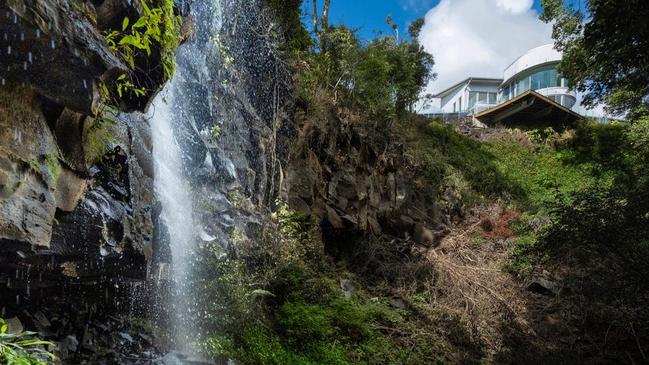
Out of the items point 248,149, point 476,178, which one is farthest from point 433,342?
point 476,178

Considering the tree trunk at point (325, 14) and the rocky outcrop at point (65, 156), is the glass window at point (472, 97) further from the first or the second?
the rocky outcrop at point (65, 156)

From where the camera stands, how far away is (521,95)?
26250 mm

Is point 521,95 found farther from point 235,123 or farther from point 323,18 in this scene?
point 235,123

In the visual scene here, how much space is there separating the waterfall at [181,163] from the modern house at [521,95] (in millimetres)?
21460

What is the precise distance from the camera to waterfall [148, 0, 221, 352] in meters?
7.52

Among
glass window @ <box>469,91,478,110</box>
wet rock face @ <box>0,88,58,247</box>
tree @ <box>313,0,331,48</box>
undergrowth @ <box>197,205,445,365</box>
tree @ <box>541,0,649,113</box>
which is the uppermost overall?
glass window @ <box>469,91,478,110</box>

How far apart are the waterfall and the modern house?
21.5 meters

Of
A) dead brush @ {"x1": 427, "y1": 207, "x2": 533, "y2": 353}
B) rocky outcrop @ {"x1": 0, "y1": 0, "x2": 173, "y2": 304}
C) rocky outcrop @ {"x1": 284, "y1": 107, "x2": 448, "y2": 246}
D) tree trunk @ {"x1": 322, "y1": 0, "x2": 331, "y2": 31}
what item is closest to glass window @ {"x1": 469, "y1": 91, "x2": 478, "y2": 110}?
→ tree trunk @ {"x1": 322, "y1": 0, "x2": 331, "y2": 31}

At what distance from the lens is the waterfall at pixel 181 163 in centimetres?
752

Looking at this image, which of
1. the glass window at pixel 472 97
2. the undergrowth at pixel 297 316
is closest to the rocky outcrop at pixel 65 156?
the undergrowth at pixel 297 316

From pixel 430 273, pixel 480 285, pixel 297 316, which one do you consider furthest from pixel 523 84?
pixel 297 316

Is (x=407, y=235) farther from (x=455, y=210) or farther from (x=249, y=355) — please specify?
(x=249, y=355)

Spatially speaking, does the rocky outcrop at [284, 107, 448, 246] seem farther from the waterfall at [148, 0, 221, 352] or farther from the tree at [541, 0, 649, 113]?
the tree at [541, 0, 649, 113]

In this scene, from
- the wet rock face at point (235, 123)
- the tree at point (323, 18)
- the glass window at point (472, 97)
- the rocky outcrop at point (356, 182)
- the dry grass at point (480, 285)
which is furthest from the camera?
the glass window at point (472, 97)
